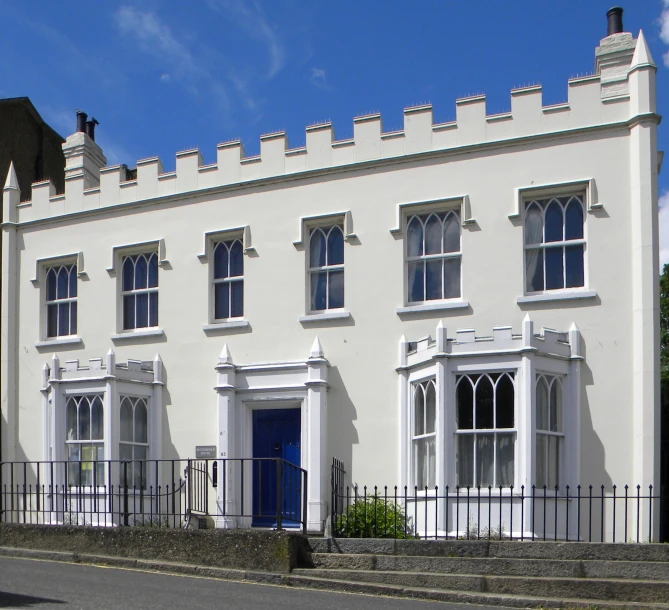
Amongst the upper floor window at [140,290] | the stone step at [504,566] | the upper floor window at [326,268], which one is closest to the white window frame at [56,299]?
the upper floor window at [140,290]

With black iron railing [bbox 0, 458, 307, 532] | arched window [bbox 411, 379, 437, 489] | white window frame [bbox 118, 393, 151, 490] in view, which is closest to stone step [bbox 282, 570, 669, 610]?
arched window [bbox 411, 379, 437, 489]

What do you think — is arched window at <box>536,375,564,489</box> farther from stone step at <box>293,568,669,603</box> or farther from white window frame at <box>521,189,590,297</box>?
stone step at <box>293,568,669,603</box>

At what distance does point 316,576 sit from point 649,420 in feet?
16.7

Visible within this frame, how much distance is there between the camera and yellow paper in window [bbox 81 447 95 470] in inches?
660

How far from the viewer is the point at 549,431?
13.7 m

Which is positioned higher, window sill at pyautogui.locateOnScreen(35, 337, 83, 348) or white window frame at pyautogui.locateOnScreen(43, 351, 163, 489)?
window sill at pyautogui.locateOnScreen(35, 337, 83, 348)

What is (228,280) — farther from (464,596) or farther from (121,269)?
(464,596)

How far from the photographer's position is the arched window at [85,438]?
16672 mm

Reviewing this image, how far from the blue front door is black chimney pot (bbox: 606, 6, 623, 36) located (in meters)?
7.89

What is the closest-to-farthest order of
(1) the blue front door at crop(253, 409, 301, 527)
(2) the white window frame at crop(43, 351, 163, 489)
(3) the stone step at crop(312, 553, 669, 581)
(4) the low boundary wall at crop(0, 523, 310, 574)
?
(3) the stone step at crop(312, 553, 669, 581), (4) the low boundary wall at crop(0, 523, 310, 574), (1) the blue front door at crop(253, 409, 301, 527), (2) the white window frame at crop(43, 351, 163, 489)

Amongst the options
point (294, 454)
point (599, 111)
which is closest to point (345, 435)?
point (294, 454)

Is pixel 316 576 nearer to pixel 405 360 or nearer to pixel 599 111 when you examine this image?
pixel 405 360

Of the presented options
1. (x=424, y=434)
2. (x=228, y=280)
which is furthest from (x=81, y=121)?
(x=424, y=434)

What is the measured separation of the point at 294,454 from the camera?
16.0 m
